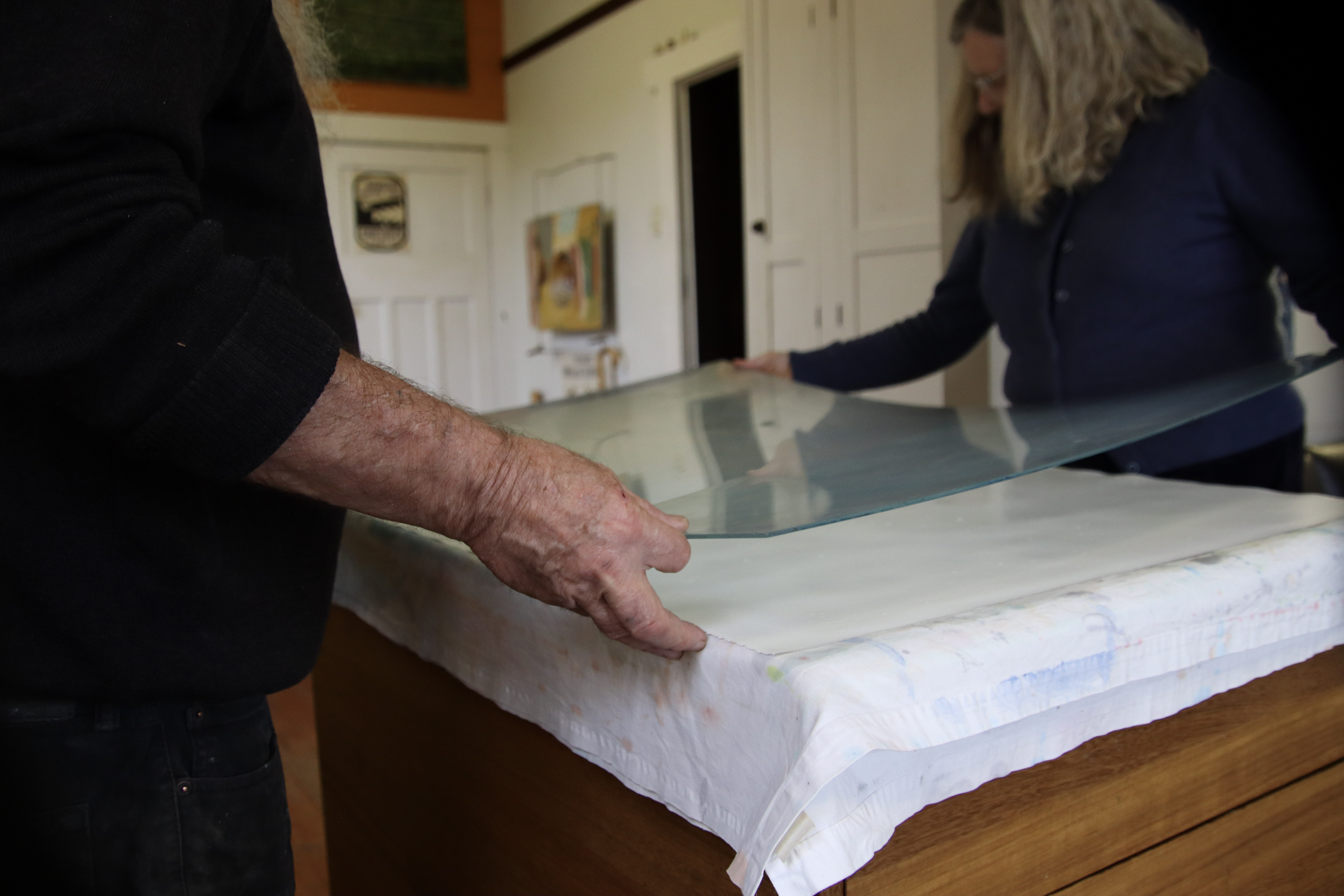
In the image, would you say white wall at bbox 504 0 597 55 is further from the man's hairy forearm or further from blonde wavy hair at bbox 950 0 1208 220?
the man's hairy forearm

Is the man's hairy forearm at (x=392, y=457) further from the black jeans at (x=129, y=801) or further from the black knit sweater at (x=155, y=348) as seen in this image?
the black jeans at (x=129, y=801)

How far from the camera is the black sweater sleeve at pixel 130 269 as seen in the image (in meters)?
0.47

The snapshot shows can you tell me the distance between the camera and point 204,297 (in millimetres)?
493

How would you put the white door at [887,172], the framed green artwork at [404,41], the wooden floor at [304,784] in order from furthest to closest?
the framed green artwork at [404,41] < the white door at [887,172] < the wooden floor at [304,784]

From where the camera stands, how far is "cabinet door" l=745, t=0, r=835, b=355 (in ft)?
11.0

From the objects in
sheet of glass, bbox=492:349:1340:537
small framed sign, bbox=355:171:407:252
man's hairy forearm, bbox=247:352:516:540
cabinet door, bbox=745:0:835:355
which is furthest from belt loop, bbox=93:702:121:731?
small framed sign, bbox=355:171:407:252

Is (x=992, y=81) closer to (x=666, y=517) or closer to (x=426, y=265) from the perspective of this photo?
(x=666, y=517)

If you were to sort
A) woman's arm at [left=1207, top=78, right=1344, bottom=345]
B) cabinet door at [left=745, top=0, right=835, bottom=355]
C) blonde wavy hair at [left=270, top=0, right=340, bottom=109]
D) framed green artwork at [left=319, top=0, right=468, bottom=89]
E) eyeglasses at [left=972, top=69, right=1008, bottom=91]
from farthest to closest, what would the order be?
framed green artwork at [left=319, top=0, right=468, bottom=89] < cabinet door at [left=745, top=0, right=835, bottom=355] < eyeglasses at [left=972, top=69, right=1008, bottom=91] < woman's arm at [left=1207, top=78, right=1344, bottom=345] < blonde wavy hair at [left=270, top=0, right=340, bottom=109]

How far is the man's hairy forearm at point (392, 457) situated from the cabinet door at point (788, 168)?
9.81ft

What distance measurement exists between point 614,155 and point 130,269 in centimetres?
475

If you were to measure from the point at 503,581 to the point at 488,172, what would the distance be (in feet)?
19.7

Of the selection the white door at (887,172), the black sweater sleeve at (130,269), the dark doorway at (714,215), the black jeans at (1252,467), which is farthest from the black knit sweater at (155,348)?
the dark doorway at (714,215)

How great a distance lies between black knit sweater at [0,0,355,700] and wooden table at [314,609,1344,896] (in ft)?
0.75

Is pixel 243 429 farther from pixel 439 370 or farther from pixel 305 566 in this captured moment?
pixel 439 370
